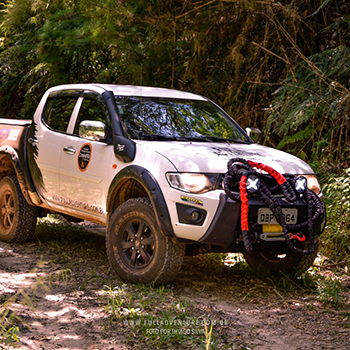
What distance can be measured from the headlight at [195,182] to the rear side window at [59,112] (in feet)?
6.67

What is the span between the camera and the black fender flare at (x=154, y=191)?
514cm

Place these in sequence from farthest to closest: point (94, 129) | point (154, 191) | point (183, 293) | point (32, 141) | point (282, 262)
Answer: point (32, 141) < point (282, 262) < point (94, 129) < point (183, 293) < point (154, 191)

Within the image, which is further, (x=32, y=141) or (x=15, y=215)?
(x=15, y=215)

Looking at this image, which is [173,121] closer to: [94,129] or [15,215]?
[94,129]

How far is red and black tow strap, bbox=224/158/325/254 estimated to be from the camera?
16.4 feet

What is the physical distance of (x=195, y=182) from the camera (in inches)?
201

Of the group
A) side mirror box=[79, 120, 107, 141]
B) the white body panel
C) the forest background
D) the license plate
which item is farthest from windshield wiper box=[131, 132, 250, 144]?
the forest background

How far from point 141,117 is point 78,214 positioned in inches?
48.9

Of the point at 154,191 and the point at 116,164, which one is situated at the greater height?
the point at 116,164

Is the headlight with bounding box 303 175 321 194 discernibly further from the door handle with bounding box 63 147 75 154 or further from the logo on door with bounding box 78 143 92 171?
the door handle with bounding box 63 147 75 154

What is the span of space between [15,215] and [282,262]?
10.7ft

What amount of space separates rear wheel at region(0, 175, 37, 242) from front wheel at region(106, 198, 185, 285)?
6.52 ft

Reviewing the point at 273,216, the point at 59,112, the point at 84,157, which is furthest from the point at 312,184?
the point at 59,112

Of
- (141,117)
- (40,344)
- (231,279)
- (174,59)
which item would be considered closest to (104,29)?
(174,59)
